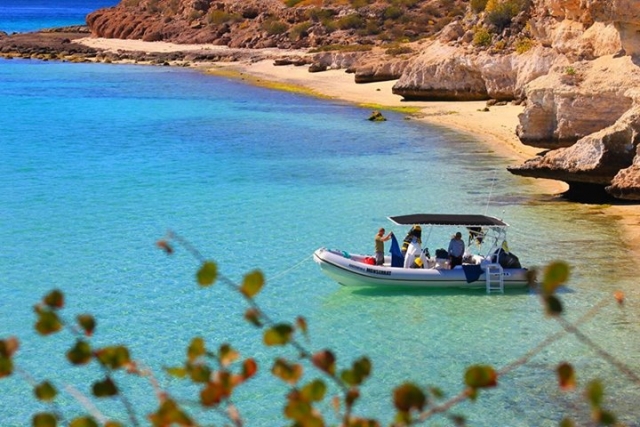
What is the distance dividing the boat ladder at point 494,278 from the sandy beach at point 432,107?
12.0ft

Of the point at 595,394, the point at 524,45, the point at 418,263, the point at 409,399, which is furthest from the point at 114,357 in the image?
the point at 524,45

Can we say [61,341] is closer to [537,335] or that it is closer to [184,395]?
[184,395]

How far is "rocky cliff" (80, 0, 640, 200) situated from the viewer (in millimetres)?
24094

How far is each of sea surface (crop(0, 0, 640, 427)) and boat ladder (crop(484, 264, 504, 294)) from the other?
28 cm

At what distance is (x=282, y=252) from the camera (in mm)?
21359

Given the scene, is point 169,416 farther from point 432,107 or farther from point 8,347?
point 432,107

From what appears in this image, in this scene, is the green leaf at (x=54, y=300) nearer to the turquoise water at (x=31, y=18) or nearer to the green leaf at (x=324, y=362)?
the green leaf at (x=324, y=362)

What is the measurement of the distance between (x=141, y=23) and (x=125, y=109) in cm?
4670

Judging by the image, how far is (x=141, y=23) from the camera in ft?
303

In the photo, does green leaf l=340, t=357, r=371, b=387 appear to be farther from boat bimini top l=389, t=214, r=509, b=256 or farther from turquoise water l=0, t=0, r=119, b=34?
turquoise water l=0, t=0, r=119, b=34

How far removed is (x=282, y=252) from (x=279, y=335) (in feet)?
57.2

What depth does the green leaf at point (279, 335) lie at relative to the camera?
155 inches

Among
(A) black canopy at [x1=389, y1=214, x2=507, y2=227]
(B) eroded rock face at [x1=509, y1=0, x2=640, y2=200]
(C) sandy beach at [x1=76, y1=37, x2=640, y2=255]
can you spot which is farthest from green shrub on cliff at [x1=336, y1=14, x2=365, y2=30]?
(A) black canopy at [x1=389, y1=214, x2=507, y2=227]

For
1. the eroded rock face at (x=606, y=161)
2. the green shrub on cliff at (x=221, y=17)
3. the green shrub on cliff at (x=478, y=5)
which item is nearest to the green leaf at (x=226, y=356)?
the eroded rock face at (x=606, y=161)
